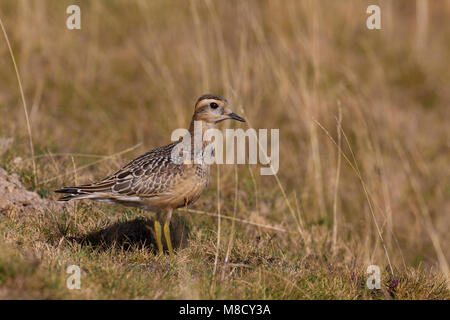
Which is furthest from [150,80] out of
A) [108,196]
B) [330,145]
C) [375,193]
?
[108,196]

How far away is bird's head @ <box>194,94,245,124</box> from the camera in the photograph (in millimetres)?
6480

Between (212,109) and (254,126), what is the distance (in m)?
4.82

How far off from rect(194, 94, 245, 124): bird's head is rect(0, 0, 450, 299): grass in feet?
1.50

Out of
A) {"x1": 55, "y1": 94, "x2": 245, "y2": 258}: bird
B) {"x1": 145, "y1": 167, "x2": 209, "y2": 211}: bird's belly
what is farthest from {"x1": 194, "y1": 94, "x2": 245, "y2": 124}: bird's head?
{"x1": 145, "y1": 167, "x2": 209, "y2": 211}: bird's belly

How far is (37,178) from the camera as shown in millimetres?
7496

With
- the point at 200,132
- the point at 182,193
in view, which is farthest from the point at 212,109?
the point at 182,193

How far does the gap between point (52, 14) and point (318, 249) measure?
870cm

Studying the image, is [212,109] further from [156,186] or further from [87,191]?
[87,191]

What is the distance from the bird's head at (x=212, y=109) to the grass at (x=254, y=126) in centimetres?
46

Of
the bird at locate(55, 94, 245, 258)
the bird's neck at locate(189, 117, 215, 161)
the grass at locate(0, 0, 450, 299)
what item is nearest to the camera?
the grass at locate(0, 0, 450, 299)

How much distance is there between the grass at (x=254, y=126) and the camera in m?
5.78

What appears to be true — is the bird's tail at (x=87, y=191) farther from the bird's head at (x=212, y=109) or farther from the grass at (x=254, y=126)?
the bird's head at (x=212, y=109)

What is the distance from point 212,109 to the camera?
650 cm

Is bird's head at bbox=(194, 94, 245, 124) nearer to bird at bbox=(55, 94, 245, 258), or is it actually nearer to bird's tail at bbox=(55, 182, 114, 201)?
bird at bbox=(55, 94, 245, 258)
